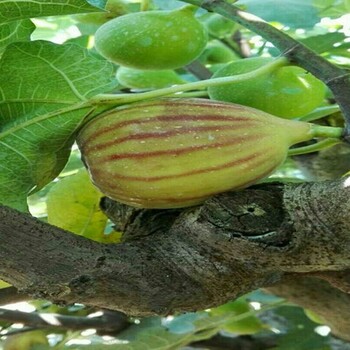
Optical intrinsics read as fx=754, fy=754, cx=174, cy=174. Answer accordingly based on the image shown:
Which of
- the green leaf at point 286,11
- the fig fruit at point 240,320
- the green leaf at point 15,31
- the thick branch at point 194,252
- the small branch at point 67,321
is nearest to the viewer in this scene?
the thick branch at point 194,252

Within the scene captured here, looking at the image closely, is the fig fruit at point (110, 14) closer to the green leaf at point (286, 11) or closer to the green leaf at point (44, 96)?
the green leaf at point (286, 11)

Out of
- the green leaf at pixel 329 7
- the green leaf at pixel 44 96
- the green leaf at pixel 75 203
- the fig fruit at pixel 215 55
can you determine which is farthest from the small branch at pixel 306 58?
the fig fruit at pixel 215 55

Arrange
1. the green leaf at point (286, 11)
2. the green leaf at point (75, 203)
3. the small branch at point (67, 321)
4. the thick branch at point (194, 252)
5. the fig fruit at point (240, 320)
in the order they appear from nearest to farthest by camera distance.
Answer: the thick branch at point (194, 252) < the green leaf at point (75, 203) < the green leaf at point (286, 11) < the small branch at point (67, 321) < the fig fruit at point (240, 320)

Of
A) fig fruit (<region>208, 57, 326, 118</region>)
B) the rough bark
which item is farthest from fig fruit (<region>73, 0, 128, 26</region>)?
the rough bark

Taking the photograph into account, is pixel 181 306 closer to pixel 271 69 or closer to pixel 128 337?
pixel 271 69

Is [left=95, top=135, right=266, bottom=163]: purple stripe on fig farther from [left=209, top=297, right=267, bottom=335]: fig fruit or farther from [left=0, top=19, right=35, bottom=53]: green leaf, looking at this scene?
[left=209, top=297, right=267, bottom=335]: fig fruit

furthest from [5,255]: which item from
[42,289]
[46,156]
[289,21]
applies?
[289,21]

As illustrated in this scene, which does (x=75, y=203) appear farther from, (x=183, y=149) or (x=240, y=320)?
(x=240, y=320)

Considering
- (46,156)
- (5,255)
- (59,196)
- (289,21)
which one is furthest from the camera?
(289,21)
